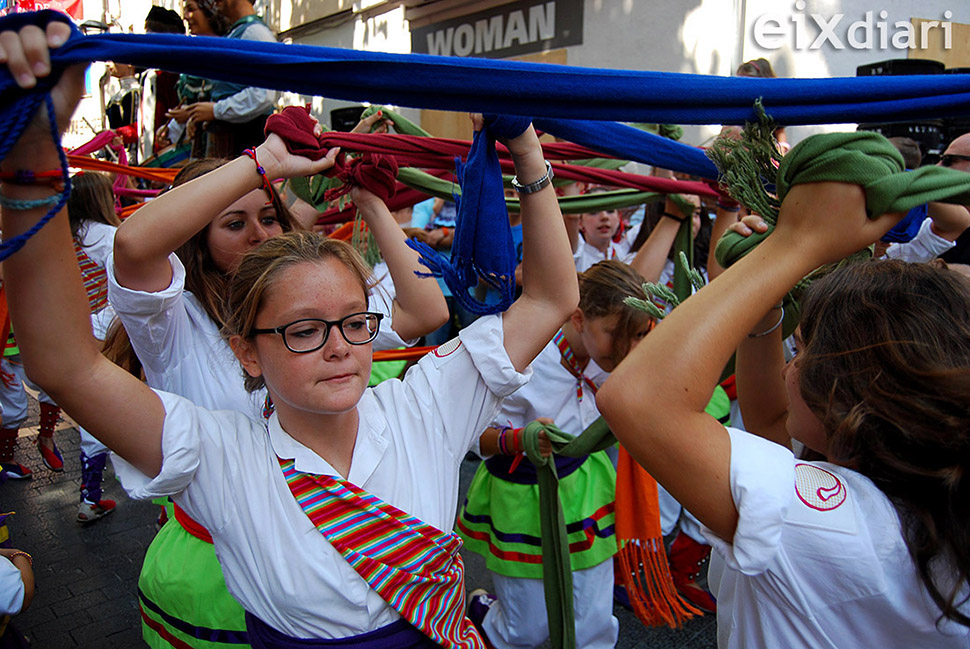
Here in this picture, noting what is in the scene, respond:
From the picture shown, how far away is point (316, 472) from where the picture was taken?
1.34 metres

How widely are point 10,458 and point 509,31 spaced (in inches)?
254

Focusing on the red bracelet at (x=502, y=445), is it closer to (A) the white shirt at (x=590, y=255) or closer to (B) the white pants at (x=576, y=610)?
(B) the white pants at (x=576, y=610)

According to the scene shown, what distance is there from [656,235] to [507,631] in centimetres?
167

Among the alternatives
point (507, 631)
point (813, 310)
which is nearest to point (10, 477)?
point (507, 631)

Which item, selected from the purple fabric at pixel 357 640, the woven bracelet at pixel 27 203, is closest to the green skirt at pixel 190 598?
the purple fabric at pixel 357 640

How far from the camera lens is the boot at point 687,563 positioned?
10.6ft

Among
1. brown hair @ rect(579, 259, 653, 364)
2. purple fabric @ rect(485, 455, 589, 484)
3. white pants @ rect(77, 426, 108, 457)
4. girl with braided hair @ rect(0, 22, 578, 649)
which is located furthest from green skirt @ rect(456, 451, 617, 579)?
white pants @ rect(77, 426, 108, 457)

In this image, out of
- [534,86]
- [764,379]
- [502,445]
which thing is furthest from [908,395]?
[502,445]

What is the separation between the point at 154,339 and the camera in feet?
5.13

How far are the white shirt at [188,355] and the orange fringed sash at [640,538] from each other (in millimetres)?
1242

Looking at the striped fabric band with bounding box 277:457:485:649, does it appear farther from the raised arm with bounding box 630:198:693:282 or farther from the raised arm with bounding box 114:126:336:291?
the raised arm with bounding box 630:198:693:282

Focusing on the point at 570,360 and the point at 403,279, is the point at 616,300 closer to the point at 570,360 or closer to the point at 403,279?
the point at 570,360

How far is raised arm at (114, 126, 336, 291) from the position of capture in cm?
136

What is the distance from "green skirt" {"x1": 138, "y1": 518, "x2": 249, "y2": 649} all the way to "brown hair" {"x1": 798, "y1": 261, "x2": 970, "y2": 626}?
1.29 meters
